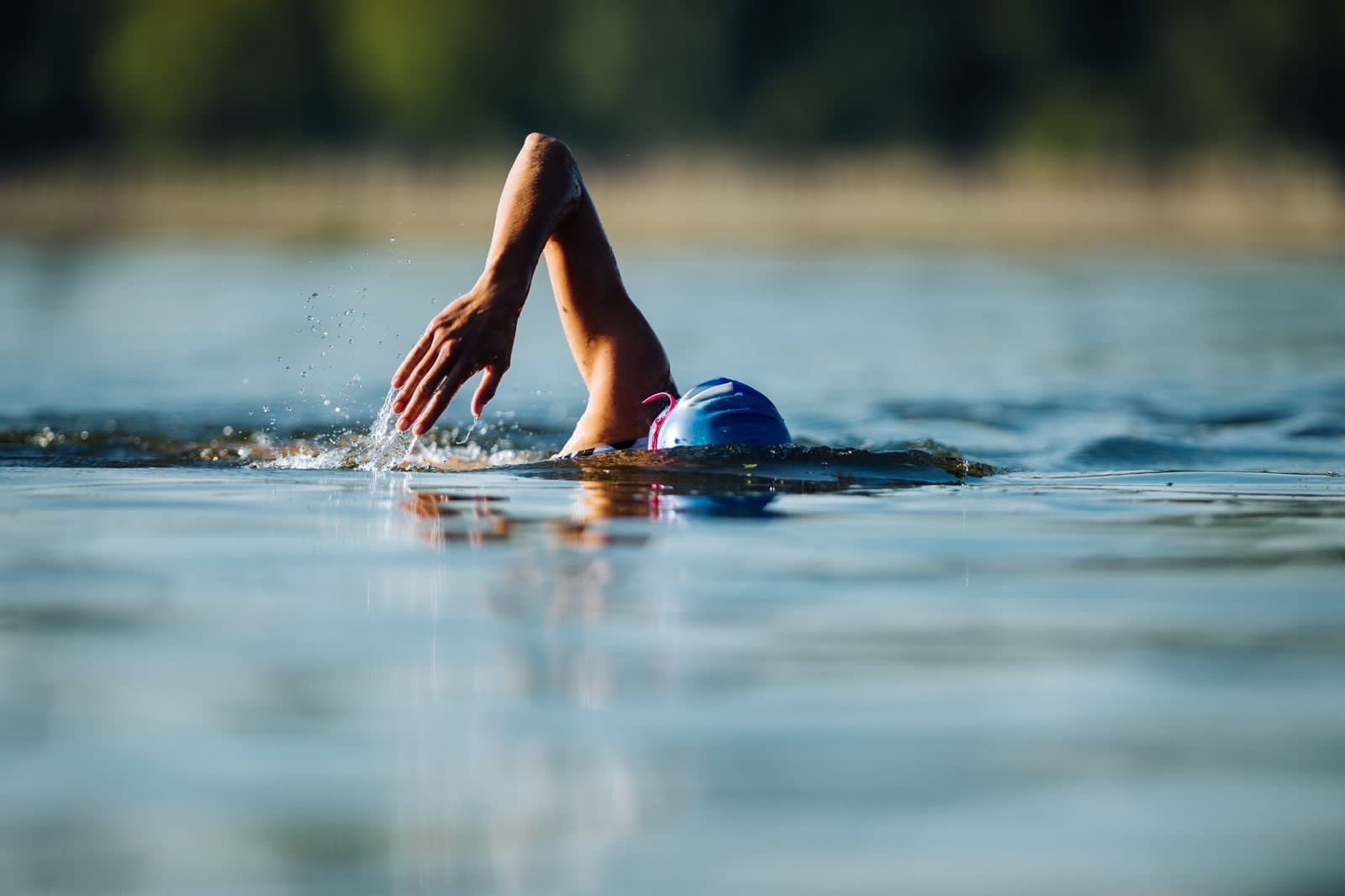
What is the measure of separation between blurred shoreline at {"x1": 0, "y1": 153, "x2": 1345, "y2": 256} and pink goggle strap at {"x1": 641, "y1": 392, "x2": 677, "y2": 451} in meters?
27.2

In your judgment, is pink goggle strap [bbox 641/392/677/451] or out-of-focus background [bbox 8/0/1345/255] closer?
pink goggle strap [bbox 641/392/677/451]

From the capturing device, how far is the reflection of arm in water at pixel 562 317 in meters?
5.74

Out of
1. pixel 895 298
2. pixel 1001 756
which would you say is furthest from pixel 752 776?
pixel 895 298

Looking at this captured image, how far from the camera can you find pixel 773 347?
53.4 feet

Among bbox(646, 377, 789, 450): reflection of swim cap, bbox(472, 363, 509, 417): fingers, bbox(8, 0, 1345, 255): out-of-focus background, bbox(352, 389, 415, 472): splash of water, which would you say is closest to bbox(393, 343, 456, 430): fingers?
bbox(472, 363, 509, 417): fingers

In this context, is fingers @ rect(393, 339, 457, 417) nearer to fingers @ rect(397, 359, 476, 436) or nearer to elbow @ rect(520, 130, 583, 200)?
fingers @ rect(397, 359, 476, 436)

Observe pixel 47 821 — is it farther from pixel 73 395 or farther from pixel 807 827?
pixel 73 395

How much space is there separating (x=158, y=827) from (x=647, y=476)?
3.92 m

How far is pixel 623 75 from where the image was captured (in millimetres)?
69062

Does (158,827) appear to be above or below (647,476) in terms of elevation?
below

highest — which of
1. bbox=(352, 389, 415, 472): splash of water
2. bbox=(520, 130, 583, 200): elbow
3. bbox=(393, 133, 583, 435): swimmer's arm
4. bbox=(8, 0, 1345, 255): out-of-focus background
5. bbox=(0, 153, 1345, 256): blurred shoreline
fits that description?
bbox=(8, 0, 1345, 255): out-of-focus background

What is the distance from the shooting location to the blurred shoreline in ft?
120

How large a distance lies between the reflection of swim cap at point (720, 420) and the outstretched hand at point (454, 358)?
42.7 inches

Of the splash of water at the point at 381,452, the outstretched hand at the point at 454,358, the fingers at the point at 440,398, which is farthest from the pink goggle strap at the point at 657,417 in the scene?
the fingers at the point at 440,398
